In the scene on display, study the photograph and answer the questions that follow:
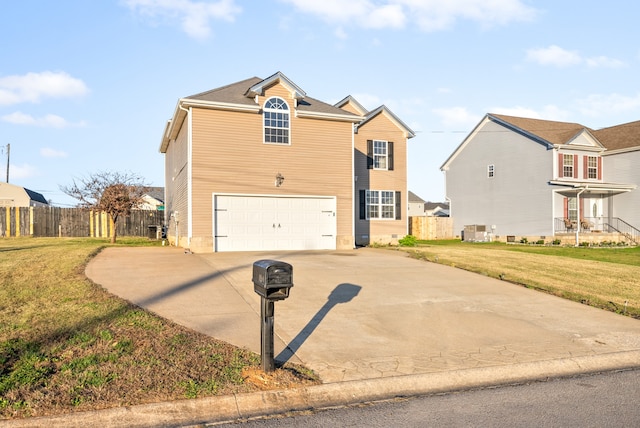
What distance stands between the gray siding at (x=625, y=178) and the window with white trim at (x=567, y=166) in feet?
12.1

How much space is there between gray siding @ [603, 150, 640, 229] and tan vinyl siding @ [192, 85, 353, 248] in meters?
21.8

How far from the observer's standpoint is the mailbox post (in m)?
5.17

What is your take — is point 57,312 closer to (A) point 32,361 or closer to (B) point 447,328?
(A) point 32,361

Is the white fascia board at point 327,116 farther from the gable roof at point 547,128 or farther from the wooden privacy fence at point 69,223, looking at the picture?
the gable roof at point 547,128

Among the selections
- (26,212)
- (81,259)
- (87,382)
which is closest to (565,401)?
(87,382)

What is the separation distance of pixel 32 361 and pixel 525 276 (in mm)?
10957

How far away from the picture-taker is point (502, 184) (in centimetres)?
3341

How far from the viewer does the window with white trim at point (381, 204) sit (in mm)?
25359

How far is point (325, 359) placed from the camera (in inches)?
228

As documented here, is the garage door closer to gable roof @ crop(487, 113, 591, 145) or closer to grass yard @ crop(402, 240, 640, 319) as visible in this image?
grass yard @ crop(402, 240, 640, 319)

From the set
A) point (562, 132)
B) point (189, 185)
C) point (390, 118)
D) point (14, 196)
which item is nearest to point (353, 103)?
point (390, 118)

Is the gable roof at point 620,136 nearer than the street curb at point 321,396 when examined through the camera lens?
No

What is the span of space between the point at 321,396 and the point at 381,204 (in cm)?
2116

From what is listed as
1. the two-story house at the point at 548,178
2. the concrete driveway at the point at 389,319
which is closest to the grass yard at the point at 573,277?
the concrete driveway at the point at 389,319
